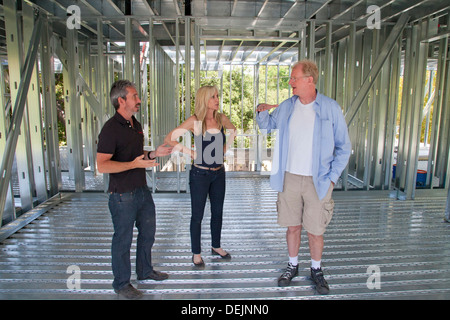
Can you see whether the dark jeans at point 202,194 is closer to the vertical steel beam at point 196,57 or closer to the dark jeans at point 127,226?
the dark jeans at point 127,226

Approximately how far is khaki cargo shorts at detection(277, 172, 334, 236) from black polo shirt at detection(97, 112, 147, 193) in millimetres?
1181

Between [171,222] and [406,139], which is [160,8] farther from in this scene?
[406,139]

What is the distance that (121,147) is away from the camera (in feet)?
8.29

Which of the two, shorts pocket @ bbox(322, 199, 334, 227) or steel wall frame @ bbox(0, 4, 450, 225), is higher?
steel wall frame @ bbox(0, 4, 450, 225)

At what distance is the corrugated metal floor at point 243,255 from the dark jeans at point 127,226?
0.26m

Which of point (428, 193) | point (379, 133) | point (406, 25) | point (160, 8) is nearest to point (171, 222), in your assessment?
point (160, 8)

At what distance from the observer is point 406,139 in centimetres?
564

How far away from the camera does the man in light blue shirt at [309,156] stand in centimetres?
265

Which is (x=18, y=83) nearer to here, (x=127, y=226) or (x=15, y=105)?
(x=15, y=105)

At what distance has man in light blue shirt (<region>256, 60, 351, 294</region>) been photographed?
265 centimetres

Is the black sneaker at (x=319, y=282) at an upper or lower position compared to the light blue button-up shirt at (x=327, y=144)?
lower

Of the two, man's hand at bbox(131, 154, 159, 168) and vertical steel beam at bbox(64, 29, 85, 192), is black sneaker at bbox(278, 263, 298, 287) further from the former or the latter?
vertical steel beam at bbox(64, 29, 85, 192)

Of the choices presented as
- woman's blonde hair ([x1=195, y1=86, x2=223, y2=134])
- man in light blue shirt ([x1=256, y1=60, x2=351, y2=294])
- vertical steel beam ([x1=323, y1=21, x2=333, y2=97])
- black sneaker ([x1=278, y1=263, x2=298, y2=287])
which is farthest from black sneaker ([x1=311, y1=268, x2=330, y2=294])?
vertical steel beam ([x1=323, y1=21, x2=333, y2=97])

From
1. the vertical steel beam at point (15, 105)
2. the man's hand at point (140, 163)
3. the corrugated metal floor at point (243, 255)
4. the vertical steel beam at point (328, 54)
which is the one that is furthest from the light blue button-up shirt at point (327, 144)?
the vertical steel beam at point (328, 54)
